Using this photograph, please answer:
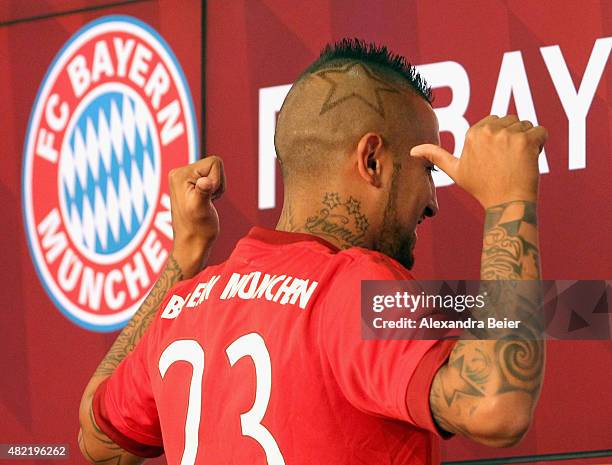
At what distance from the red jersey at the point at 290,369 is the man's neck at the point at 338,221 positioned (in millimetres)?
49

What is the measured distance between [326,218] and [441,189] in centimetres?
Answer: 108

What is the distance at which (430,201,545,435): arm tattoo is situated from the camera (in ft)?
3.63

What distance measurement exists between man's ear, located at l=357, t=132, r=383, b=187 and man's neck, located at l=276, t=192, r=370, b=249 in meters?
0.04

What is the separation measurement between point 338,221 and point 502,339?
39 centimetres

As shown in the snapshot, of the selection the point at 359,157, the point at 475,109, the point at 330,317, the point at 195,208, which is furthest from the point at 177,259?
the point at 475,109

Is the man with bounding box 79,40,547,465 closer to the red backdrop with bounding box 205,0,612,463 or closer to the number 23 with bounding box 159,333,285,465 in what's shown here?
the number 23 with bounding box 159,333,285,465

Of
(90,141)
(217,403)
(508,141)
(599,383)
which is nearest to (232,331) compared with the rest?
(217,403)

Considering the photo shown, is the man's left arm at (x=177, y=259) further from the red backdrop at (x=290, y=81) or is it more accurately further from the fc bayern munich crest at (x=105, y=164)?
the fc bayern munich crest at (x=105, y=164)

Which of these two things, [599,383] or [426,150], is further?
[599,383]

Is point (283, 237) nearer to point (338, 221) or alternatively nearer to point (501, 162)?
point (338, 221)

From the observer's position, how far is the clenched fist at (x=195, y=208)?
1672 millimetres

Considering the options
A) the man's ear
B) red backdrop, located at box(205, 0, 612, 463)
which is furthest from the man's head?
red backdrop, located at box(205, 0, 612, 463)

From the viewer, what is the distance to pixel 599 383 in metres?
2.28

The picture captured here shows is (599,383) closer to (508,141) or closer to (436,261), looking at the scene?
(436,261)
